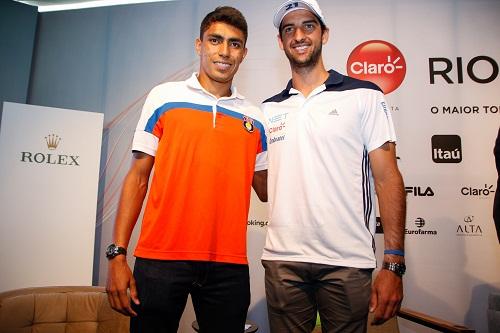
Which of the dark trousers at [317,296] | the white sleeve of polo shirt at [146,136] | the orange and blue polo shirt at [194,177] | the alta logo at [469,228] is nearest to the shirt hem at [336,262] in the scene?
the dark trousers at [317,296]

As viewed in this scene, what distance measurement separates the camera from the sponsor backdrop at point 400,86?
3.26 metres

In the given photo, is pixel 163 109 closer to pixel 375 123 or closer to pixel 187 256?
pixel 187 256

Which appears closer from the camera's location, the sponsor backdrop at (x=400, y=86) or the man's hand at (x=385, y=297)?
the man's hand at (x=385, y=297)

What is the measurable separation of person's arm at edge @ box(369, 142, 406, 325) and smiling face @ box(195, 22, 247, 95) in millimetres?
725

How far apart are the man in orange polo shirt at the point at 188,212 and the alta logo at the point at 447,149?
234 cm

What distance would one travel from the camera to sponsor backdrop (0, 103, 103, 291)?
317 cm

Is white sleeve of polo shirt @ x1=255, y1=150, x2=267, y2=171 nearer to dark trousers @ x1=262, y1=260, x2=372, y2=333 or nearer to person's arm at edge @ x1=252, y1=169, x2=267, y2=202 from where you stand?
person's arm at edge @ x1=252, y1=169, x2=267, y2=202

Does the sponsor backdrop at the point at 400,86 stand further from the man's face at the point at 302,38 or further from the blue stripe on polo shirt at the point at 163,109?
the blue stripe on polo shirt at the point at 163,109

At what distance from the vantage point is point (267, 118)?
1.84 meters

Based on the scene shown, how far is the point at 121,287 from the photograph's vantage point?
1370 millimetres

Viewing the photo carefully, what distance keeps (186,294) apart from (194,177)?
44cm

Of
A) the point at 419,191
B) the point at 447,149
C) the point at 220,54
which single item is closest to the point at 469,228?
the point at 419,191

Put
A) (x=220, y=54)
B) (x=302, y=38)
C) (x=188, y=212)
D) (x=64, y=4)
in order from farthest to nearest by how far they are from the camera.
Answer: (x=64, y=4)
(x=302, y=38)
(x=220, y=54)
(x=188, y=212)

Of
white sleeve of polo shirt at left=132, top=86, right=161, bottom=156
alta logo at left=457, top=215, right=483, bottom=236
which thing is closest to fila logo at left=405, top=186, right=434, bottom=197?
alta logo at left=457, top=215, right=483, bottom=236
